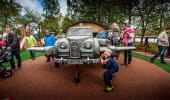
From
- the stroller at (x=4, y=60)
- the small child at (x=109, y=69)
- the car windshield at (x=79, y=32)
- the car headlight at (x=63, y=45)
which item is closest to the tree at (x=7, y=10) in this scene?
the stroller at (x=4, y=60)

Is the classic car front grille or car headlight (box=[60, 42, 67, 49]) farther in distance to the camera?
car headlight (box=[60, 42, 67, 49])

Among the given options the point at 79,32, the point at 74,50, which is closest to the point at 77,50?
the point at 74,50

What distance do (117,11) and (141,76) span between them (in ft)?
50.1

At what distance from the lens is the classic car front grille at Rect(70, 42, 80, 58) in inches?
189

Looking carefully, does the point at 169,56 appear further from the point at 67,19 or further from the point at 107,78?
the point at 67,19

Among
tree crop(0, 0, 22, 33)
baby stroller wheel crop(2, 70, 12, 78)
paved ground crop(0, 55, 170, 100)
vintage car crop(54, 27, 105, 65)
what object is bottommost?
paved ground crop(0, 55, 170, 100)

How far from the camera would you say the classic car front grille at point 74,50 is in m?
4.81

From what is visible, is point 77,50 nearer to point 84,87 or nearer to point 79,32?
point 84,87

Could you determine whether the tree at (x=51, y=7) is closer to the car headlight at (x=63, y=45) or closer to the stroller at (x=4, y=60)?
the stroller at (x=4, y=60)

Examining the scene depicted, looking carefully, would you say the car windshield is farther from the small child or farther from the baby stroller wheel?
the baby stroller wheel

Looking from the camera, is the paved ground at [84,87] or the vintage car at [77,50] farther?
the vintage car at [77,50]

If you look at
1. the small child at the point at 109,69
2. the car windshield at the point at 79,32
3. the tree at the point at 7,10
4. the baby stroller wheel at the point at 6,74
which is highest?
the tree at the point at 7,10

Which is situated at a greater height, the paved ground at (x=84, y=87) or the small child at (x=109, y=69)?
the small child at (x=109, y=69)

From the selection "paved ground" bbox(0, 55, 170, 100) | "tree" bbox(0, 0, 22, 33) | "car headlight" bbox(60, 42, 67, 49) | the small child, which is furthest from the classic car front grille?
"tree" bbox(0, 0, 22, 33)
